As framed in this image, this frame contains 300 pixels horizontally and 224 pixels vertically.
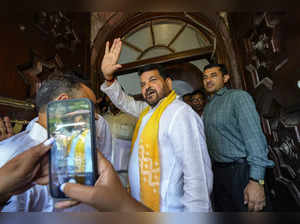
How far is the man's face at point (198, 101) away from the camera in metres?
1.56

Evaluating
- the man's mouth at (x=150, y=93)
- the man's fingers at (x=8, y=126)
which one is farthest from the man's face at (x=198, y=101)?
the man's fingers at (x=8, y=126)

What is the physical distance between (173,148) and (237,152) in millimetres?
298

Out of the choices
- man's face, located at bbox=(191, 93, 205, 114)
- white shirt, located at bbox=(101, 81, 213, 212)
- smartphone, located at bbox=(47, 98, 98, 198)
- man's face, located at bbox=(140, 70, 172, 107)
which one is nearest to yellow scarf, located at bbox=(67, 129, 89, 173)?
smartphone, located at bbox=(47, 98, 98, 198)

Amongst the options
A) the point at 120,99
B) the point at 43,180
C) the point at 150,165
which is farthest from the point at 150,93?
the point at 43,180

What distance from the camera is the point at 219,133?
2.77ft

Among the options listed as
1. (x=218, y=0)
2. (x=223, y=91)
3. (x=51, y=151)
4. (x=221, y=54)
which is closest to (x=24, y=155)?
(x=51, y=151)

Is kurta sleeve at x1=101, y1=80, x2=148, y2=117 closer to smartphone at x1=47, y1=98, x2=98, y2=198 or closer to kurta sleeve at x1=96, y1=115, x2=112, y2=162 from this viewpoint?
kurta sleeve at x1=96, y1=115, x2=112, y2=162

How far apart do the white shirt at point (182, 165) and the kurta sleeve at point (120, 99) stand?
0.34m

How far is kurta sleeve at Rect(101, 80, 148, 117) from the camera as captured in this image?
3.19ft

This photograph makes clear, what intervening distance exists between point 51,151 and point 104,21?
1.57 metres

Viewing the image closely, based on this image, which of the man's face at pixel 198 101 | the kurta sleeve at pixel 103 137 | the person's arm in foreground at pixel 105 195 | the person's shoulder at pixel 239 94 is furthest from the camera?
the man's face at pixel 198 101

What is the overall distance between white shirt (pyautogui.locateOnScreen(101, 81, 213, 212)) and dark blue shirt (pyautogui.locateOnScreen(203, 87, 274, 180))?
199mm

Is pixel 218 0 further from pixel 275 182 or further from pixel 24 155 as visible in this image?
pixel 275 182

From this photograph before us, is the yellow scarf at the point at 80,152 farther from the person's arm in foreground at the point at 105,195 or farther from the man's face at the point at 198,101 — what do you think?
the man's face at the point at 198,101
